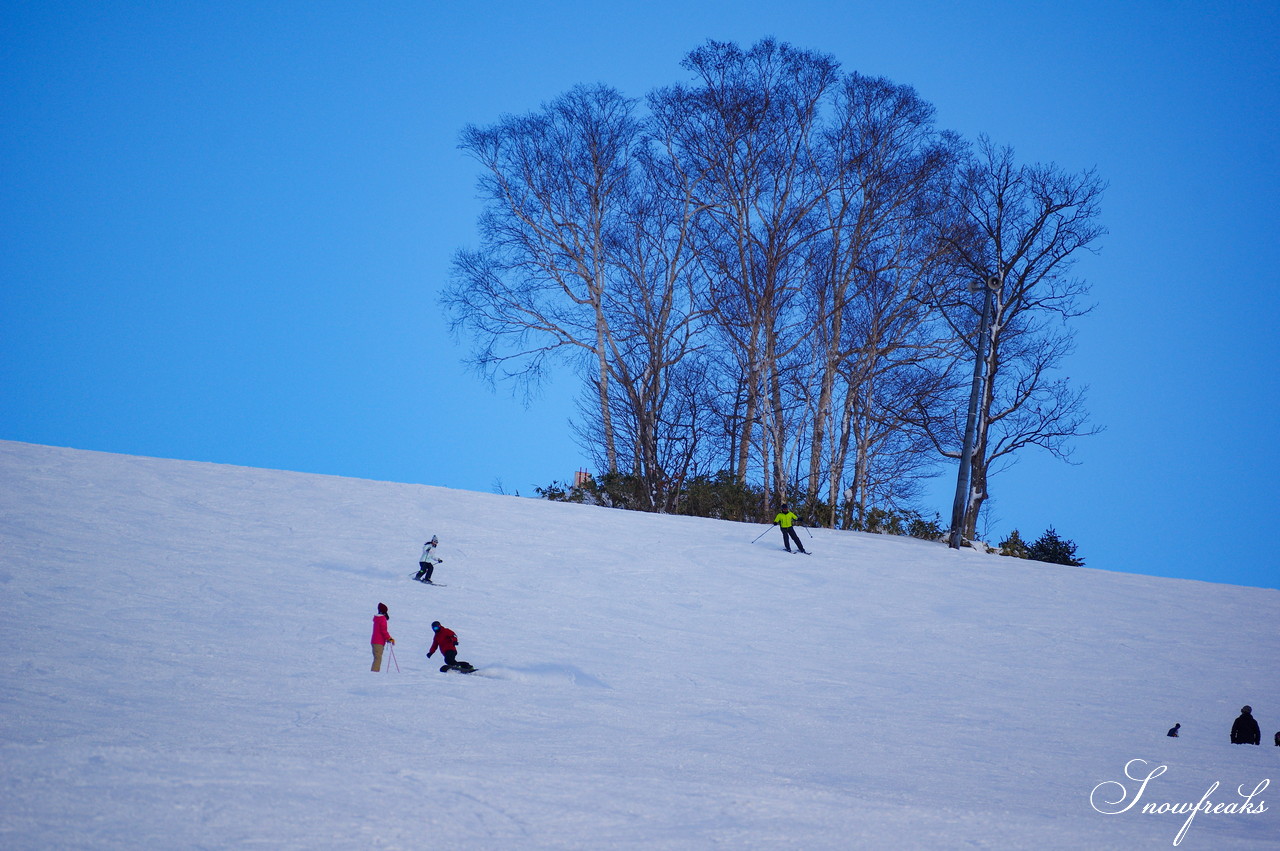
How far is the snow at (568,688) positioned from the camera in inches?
203

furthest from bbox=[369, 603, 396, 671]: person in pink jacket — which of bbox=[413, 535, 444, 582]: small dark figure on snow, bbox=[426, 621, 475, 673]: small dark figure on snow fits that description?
bbox=[413, 535, 444, 582]: small dark figure on snow

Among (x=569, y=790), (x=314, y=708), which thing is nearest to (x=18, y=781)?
(x=314, y=708)

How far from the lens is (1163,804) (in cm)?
650

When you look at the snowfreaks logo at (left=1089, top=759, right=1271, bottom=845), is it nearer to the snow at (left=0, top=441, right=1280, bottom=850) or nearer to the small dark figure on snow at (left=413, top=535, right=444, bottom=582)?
the snow at (left=0, top=441, right=1280, bottom=850)

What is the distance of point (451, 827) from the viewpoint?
482cm

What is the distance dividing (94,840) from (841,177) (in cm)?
2644

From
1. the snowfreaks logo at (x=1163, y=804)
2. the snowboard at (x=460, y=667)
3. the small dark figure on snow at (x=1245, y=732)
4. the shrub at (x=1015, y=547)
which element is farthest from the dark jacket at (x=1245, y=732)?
the shrub at (x=1015, y=547)

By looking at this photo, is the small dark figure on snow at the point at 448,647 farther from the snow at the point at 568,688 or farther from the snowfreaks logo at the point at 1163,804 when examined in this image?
the snowfreaks logo at the point at 1163,804

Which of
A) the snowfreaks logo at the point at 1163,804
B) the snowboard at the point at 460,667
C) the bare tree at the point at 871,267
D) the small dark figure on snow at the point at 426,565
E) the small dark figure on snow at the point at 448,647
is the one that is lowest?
the snowfreaks logo at the point at 1163,804

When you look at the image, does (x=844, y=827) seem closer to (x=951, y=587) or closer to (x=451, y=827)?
(x=451, y=827)

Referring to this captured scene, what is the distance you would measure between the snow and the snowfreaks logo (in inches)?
1.8

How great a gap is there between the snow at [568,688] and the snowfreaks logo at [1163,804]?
0.05 m

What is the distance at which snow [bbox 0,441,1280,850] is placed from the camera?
16.9ft

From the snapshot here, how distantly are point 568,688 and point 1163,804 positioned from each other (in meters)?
5.33
